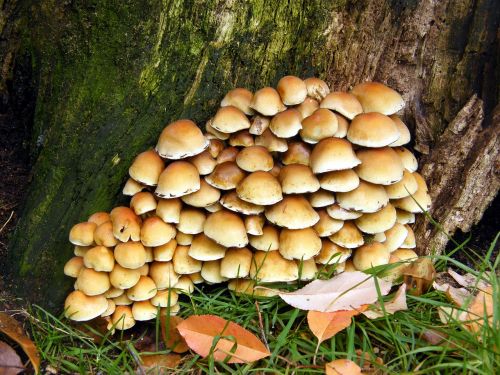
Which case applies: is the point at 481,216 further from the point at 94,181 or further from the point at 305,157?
the point at 94,181

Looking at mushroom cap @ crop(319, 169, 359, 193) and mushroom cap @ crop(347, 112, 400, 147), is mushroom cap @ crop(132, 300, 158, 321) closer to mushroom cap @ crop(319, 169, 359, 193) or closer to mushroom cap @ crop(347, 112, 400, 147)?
mushroom cap @ crop(319, 169, 359, 193)

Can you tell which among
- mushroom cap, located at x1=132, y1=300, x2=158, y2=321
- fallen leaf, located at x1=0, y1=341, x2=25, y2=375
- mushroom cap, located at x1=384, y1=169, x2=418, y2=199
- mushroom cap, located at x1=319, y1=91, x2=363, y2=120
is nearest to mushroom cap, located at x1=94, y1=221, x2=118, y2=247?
mushroom cap, located at x1=132, y1=300, x2=158, y2=321

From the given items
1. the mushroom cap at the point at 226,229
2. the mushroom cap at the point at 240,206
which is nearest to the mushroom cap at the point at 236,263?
the mushroom cap at the point at 226,229

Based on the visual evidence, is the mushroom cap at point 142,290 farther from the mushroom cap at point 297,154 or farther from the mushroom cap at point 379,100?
the mushroom cap at point 379,100

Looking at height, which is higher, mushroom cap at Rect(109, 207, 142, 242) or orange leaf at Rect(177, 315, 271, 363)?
mushroom cap at Rect(109, 207, 142, 242)

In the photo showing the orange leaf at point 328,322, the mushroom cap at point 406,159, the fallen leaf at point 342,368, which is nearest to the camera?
the fallen leaf at point 342,368

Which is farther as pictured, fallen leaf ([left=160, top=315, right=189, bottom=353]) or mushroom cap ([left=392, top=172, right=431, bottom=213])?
mushroom cap ([left=392, top=172, right=431, bottom=213])

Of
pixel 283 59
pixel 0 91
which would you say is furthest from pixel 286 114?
pixel 0 91
